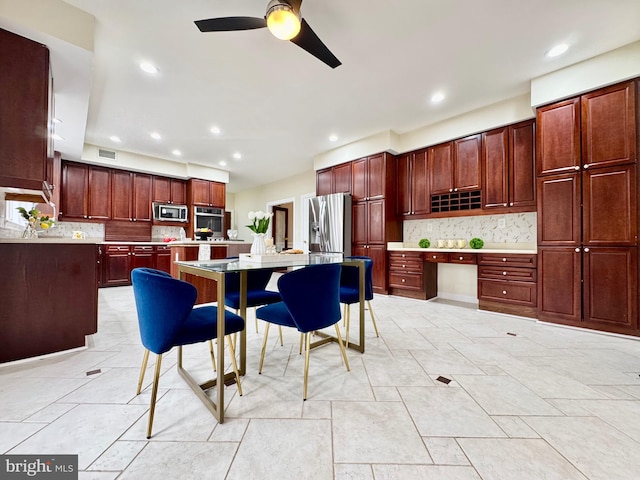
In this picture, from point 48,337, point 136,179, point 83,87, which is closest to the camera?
point 48,337

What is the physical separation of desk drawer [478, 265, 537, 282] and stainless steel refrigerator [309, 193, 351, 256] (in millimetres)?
2096

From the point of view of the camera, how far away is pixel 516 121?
3.30 m

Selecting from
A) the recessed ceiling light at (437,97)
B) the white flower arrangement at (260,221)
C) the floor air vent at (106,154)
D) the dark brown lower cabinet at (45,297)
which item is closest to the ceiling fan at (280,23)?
the white flower arrangement at (260,221)

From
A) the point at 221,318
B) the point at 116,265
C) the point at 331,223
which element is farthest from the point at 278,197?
the point at 221,318

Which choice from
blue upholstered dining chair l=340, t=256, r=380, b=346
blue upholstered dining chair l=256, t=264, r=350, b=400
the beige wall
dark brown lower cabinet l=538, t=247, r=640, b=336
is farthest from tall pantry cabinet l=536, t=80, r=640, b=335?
the beige wall

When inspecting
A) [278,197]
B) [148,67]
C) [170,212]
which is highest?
[148,67]

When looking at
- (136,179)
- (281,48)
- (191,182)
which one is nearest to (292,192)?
(191,182)

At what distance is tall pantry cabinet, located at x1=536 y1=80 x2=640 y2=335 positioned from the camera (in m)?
2.47

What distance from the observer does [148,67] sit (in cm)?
268

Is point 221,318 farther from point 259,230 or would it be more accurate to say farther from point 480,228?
point 480,228

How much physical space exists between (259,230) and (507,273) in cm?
308

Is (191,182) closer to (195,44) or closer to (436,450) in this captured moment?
(195,44)

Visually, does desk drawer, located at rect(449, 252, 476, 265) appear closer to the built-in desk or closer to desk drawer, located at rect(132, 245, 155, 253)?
the built-in desk

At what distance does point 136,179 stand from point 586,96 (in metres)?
7.22
